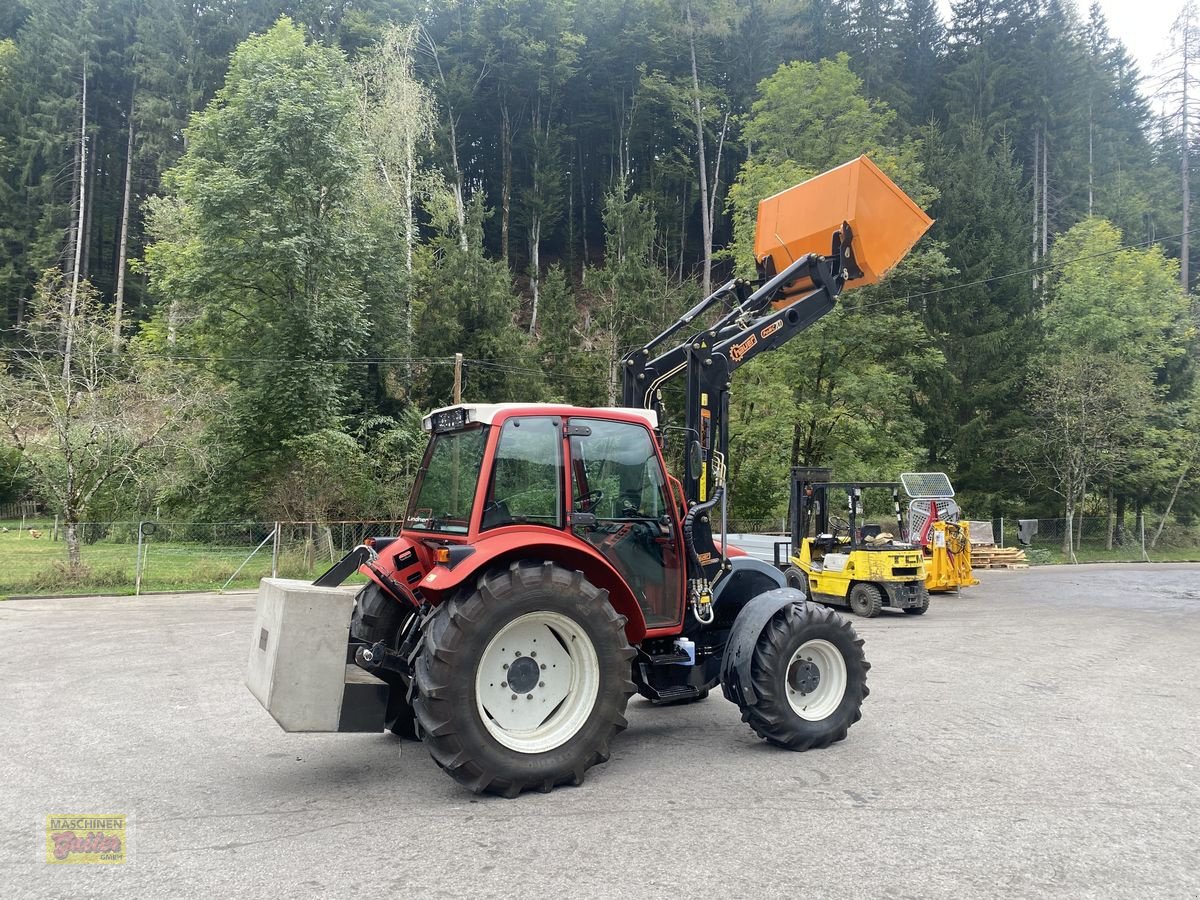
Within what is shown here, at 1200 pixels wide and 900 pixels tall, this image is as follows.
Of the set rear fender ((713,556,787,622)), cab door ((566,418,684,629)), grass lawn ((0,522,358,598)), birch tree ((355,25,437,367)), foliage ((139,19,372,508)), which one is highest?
birch tree ((355,25,437,367))

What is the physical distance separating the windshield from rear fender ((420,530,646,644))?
0.37m

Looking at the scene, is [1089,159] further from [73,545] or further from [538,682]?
[538,682]

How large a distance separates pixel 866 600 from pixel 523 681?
37.5 ft

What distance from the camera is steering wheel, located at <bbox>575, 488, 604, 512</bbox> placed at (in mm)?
5277

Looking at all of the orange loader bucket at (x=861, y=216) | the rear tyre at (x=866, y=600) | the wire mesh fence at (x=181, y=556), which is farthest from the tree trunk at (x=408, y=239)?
the orange loader bucket at (x=861, y=216)

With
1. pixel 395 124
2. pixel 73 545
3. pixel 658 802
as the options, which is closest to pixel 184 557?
pixel 73 545

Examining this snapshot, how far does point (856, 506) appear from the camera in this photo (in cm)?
1606

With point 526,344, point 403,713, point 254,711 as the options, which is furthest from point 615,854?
point 526,344

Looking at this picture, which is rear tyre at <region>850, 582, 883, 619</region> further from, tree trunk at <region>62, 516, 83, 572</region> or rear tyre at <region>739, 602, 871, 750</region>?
tree trunk at <region>62, 516, 83, 572</region>

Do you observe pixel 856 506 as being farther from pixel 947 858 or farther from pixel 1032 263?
pixel 1032 263

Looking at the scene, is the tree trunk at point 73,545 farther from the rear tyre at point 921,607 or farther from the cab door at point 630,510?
the rear tyre at point 921,607

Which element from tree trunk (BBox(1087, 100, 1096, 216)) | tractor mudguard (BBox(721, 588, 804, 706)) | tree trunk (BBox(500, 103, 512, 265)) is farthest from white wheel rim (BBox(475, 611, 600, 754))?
tree trunk (BBox(1087, 100, 1096, 216))

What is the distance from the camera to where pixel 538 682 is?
16.3ft

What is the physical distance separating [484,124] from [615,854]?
49.3m
